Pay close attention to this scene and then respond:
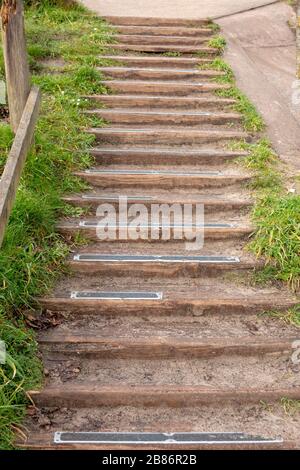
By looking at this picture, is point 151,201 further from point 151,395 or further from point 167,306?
point 151,395

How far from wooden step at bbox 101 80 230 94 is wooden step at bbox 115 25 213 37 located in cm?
159

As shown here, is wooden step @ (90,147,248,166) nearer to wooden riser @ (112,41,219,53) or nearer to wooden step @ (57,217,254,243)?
wooden step @ (57,217,254,243)

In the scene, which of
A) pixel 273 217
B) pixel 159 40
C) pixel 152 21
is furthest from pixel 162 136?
pixel 152 21

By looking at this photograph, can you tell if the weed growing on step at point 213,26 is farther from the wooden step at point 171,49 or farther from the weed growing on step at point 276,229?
the weed growing on step at point 276,229

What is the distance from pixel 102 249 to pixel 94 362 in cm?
116

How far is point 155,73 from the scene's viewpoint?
7.56m

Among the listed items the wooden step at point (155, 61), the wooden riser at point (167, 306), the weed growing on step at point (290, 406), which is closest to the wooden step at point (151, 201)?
the wooden riser at point (167, 306)

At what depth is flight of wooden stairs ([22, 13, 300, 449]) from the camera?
146 inches

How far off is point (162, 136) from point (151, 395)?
3.27 meters

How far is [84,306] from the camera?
4.39m

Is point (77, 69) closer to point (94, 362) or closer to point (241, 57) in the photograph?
point (241, 57)

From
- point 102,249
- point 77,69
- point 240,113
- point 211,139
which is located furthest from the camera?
point 77,69

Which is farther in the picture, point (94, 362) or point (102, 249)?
point (102, 249)
